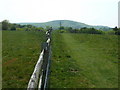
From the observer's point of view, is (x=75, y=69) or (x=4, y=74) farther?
(x=75, y=69)

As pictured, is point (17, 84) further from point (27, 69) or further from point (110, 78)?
point (110, 78)

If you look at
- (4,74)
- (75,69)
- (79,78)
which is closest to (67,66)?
(75,69)

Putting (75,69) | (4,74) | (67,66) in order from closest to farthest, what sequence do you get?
(4,74) → (75,69) → (67,66)

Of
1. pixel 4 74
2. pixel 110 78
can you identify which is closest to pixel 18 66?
pixel 4 74

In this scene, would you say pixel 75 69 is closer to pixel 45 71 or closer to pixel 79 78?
pixel 79 78

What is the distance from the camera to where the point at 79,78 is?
7.13 m

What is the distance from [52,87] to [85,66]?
305 centimetres

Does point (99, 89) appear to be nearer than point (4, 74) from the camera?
Yes

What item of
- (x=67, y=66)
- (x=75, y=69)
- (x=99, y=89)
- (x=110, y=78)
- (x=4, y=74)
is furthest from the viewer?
(x=67, y=66)

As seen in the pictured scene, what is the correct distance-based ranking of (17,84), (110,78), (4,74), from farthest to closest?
(4,74), (110,78), (17,84)

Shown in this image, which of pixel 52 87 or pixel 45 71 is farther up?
pixel 45 71

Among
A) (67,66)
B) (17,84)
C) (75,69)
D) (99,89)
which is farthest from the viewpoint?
(67,66)

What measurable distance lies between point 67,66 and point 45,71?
2459 millimetres

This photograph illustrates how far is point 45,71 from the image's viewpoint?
6492 millimetres
